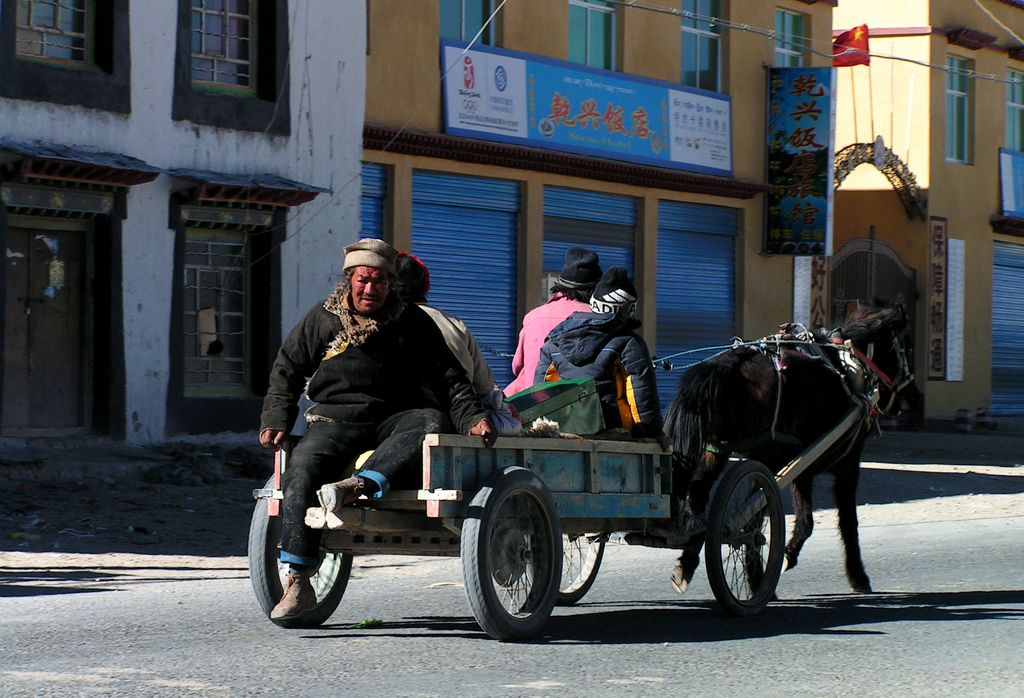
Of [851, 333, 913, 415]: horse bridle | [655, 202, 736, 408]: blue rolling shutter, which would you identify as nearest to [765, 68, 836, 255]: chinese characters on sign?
→ [655, 202, 736, 408]: blue rolling shutter

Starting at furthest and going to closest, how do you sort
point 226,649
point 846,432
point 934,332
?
point 934,332 < point 846,432 < point 226,649

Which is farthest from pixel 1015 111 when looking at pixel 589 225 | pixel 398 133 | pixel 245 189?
pixel 245 189

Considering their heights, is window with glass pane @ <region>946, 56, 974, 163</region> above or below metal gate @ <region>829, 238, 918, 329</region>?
above

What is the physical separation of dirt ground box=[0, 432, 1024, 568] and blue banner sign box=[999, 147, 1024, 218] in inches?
461

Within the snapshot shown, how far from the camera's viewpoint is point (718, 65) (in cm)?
2391

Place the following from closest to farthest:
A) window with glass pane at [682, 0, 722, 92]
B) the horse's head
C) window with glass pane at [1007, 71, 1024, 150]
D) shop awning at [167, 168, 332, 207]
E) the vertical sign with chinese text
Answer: the horse's head → shop awning at [167, 168, 332, 207] → window with glass pane at [682, 0, 722, 92] → the vertical sign with chinese text → window with glass pane at [1007, 71, 1024, 150]

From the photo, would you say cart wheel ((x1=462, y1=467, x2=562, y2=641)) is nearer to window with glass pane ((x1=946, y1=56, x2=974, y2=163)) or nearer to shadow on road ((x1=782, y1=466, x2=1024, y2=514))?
shadow on road ((x1=782, y1=466, x2=1024, y2=514))

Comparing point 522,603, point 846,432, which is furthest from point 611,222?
point 522,603

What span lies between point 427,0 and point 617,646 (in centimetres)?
1302

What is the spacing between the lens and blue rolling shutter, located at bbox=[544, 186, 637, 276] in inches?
840

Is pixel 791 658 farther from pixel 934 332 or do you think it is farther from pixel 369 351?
pixel 934 332

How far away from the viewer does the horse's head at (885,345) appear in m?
11.3

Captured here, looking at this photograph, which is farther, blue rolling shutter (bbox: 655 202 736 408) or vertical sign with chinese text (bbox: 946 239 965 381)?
vertical sign with chinese text (bbox: 946 239 965 381)

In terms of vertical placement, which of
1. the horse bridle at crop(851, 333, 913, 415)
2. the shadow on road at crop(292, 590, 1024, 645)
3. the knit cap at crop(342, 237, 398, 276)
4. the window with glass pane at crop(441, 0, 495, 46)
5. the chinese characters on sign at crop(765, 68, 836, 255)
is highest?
the window with glass pane at crop(441, 0, 495, 46)
